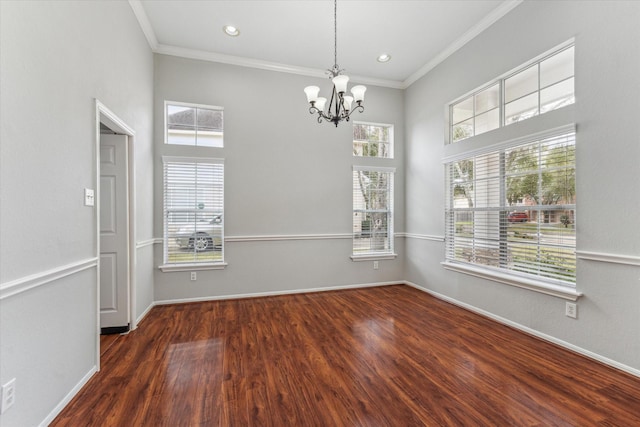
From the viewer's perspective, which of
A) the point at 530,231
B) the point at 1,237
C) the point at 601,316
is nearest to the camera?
the point at 1,237

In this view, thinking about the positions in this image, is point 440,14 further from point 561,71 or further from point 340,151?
point 340,151

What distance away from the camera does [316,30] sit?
11.7ft

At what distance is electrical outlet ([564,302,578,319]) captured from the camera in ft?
8.41

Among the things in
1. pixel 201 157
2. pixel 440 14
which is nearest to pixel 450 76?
pixel 440 14

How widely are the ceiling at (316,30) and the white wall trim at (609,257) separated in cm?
265

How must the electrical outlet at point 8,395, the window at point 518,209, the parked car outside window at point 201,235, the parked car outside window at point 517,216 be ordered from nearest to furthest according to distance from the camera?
the electrical outlet at point 8,395, the window at point 518,209, the parked car outside window at point 517,216, the parked car outside window at point 201,235

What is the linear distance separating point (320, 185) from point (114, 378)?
3.31 metres

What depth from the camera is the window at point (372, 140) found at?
4816 millimetres

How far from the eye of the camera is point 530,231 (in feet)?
9.88

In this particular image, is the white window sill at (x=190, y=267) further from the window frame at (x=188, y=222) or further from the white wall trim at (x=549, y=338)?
the white wall trim at (x=549, y=338)

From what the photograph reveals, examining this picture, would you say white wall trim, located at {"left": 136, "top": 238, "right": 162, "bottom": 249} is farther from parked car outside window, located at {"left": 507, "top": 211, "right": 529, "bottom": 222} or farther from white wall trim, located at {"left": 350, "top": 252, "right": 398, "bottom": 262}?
parked car outside window, located at {"left": 507, "top": 211, "right": 529, "bottom": 222}

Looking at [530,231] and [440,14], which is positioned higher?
[440,14]

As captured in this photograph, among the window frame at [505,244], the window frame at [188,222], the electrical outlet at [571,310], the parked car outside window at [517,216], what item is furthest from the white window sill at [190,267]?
the electrical outlet at [571,310]

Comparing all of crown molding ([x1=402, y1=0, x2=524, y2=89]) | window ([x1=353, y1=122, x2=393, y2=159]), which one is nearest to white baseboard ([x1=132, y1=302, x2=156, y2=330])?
window ([x1=353, y1=122, x2=393, y2=159])
